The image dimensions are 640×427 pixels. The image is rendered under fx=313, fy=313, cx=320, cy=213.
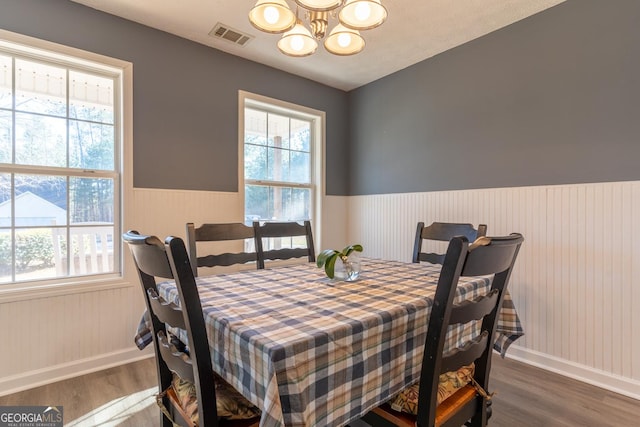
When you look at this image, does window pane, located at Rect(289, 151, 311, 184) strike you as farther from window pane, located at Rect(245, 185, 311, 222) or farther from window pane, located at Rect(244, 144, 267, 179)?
window pane, located at Rect(244, 144, 267, 179)

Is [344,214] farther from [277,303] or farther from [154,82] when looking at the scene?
[277,303]

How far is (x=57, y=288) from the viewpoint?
2.07 m

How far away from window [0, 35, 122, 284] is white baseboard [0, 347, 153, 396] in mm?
590

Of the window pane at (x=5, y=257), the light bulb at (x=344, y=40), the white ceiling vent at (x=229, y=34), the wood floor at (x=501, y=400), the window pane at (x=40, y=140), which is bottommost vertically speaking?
the wood floor at (x=501, y=400)

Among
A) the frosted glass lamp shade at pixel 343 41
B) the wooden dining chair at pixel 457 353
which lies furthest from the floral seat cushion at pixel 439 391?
the frosted glass lamp shade at pixel 343 41

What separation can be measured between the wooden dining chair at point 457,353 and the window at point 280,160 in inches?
92.1

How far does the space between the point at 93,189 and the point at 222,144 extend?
1.05 m

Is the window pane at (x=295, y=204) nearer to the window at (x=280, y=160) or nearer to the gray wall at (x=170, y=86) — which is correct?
the window at (x=280, y=160)

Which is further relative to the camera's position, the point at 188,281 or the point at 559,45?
the point at 559,45

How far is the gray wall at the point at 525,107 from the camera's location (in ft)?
6.40

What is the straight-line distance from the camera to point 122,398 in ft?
6.07

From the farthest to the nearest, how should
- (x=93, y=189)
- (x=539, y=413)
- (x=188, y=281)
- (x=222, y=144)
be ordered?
(x=222, y=144), (x=93, y=189), (x=539, y=413), (x=188, y=281)

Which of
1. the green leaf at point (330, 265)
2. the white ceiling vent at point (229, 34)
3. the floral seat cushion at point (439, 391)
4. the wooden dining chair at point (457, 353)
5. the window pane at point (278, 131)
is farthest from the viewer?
the window pane at point (278, 131)

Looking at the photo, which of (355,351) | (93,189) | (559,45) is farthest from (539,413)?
(93,189)
